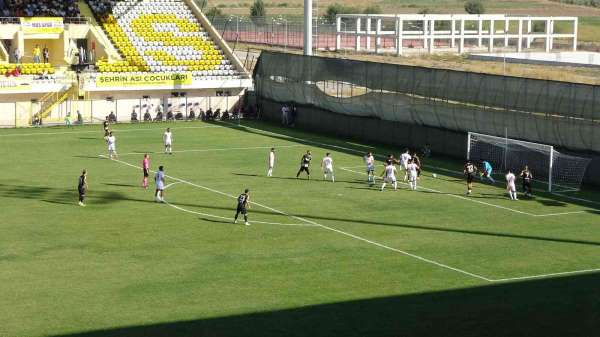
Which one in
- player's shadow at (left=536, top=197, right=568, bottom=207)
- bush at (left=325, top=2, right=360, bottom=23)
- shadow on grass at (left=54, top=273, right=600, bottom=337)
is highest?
bush at (left=325, top=2, right=360, bottom=23)

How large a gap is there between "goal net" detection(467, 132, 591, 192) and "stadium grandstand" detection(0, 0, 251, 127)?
2617cm

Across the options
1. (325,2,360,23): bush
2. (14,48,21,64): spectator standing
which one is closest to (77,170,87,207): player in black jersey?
(14,48,21,64): spectator standing

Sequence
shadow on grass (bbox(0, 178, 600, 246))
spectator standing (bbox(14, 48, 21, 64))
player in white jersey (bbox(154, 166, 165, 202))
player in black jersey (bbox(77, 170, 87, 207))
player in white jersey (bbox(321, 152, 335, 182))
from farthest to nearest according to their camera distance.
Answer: spectator standing (bbox(14, 48, 21, 64)), player in white jersey (bbox(321, 152, 335, 182)), player in white jersey (bbox(154, 166, 165, 202)), player in black jersey (bbox(77, 170, 87, 207)), shadow on grass (bbox(0, 178, 600, 246))

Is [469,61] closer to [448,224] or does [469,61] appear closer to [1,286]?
[448,224]

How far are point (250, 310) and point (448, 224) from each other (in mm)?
13268

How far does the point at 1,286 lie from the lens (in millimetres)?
28469

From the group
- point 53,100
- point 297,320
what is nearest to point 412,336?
point 297,320

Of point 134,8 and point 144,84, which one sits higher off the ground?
point 134,8

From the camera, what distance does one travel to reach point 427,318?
26.0 m

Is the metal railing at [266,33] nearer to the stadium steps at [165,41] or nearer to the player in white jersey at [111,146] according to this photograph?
the stadium steps at [165,41]

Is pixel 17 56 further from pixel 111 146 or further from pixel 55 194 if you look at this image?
pixel 55 194

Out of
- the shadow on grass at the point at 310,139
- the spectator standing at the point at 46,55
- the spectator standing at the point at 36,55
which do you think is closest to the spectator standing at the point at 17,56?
the spectator standing at the point at 36,55

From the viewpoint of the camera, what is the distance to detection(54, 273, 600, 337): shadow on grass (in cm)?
2470

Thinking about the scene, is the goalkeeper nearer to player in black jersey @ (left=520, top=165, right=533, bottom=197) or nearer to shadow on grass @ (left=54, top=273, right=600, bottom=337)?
player in black jersey @ (left=520, top=165, right=533, bottom=197)
